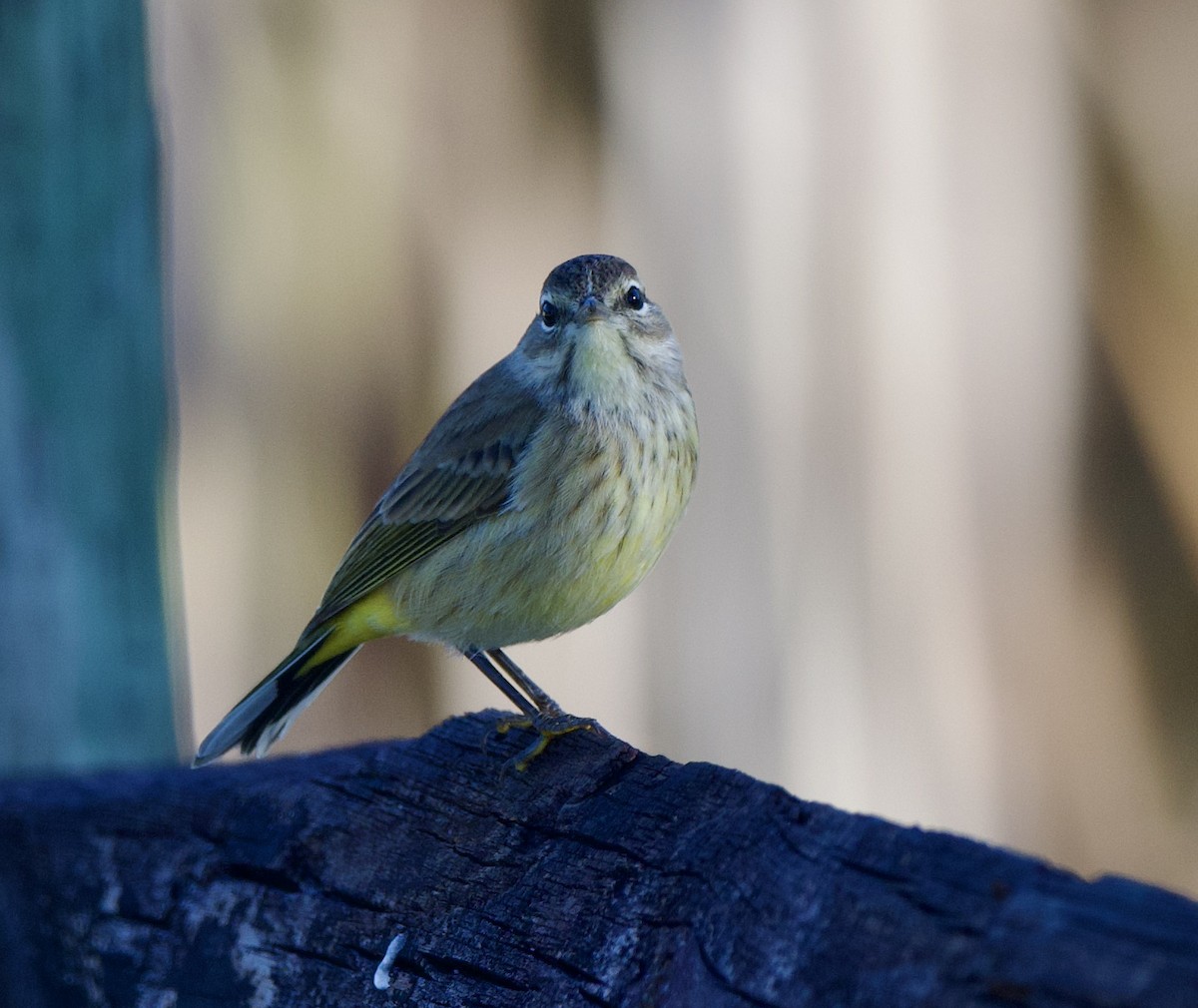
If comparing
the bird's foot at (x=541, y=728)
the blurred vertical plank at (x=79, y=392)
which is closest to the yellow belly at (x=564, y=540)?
the bird's foot at (x=541, y=728)

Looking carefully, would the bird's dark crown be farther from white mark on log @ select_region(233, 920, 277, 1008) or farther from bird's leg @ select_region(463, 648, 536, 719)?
white mark on log @ select_region(233, 920, 277, 1008)

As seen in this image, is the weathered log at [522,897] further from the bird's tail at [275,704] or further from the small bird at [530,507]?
the bird's tail at [275,704]

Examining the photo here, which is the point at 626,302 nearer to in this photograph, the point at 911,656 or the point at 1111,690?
the point at 911,656

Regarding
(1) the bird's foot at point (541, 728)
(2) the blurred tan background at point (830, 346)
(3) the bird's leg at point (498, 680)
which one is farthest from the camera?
(2) the blurred tan background at point (830, 346)

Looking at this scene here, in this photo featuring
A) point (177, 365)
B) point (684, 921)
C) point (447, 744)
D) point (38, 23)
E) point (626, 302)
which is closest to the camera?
point (684, 921)

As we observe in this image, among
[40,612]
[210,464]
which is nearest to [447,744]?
[40,612]

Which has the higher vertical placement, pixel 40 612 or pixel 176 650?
pixel 40 612
